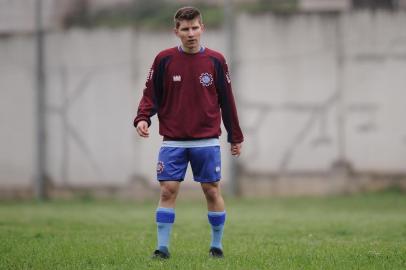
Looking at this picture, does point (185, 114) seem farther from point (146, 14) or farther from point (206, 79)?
point (146, 14)

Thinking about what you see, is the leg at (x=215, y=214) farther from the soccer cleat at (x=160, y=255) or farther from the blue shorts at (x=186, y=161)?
the soccer cleat at (x=160, y=255)

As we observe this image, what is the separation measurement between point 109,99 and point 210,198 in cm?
1317

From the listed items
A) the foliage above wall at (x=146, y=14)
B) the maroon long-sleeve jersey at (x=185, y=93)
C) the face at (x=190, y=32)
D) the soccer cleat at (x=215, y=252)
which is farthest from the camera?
the foliage above wall at (x=146, y=14)

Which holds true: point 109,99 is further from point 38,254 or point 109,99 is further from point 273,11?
point 38,254

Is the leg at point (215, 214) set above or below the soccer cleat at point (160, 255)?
above

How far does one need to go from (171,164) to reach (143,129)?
1.29 ft

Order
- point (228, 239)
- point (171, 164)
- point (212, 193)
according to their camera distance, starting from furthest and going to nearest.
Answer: point (228, 239)
point (212, 193)
point (171, 164)

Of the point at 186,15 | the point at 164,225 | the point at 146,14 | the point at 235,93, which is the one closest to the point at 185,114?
the point at 186,15

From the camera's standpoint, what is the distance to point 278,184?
65.9 feet

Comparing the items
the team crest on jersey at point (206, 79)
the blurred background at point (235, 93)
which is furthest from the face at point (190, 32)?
the blurred background at point (235, 93)

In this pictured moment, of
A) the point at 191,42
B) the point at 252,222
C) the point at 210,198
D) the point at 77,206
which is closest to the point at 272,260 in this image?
the point at 210,198

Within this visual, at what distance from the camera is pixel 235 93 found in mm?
20266

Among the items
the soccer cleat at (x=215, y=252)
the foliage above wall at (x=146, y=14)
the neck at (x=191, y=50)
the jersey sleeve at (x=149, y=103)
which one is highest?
the foliage above wall at (x=146, y=14)

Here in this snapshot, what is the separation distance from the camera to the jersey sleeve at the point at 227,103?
314 inches
